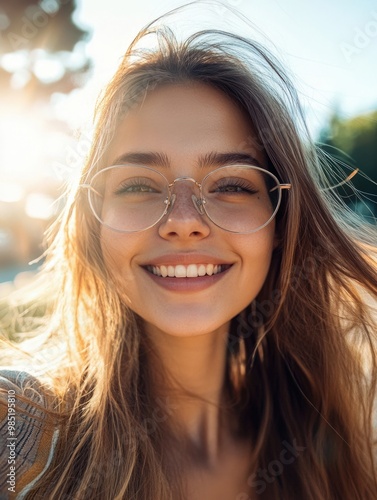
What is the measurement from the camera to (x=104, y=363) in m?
2.36

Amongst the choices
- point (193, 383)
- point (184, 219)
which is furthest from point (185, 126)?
point (193, 383)

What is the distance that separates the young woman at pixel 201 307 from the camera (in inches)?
86.5

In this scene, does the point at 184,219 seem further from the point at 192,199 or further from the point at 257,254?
the point at 257,254

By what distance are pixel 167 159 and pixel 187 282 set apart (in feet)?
1.67

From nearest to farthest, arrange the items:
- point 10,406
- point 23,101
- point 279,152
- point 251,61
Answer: point 10,406
point 279,152
point 251,61
point 23,101

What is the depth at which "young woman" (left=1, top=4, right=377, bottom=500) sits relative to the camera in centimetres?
220

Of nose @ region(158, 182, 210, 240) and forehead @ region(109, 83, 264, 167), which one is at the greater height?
forehead @ region(109, 83, 264, 167)

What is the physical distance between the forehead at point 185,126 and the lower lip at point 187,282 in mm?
490

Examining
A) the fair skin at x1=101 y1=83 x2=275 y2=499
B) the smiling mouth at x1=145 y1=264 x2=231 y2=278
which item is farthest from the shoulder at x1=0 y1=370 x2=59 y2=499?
the smiling mouth at x1=145 y1=264 x2=231 y2=278

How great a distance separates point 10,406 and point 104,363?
47cm

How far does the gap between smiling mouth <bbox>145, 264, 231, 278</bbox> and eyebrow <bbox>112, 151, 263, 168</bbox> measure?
1.36 ft

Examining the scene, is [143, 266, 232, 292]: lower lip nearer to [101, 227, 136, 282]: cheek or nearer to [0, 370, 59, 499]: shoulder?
[101, 227, 136, 282]: cheek

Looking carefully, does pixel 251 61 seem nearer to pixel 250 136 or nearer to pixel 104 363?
pixel 250 136

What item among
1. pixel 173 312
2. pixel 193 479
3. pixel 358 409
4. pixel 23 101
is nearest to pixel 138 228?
pixel 173 312
